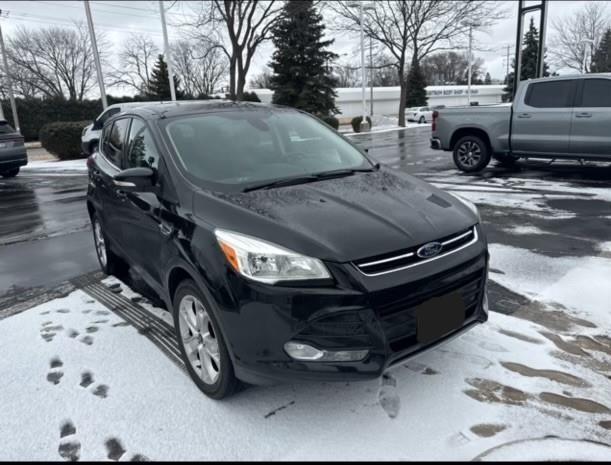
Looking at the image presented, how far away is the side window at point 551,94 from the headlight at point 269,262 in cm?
853

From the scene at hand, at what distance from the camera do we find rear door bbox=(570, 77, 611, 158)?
330 inches

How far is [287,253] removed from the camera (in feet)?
7.78

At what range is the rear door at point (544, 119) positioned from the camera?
8.88 m

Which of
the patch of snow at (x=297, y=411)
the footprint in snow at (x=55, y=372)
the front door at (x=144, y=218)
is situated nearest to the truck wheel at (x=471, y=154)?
the patch of snow at (x=297, y=411)

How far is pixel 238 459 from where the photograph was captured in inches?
91.4

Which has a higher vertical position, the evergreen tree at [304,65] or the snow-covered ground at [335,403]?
the evergreen tree at [304,65]

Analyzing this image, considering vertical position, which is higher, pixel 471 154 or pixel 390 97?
pixel 390 97

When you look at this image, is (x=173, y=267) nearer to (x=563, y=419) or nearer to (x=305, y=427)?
(x=305, y=427)

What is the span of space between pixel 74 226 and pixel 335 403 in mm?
6312

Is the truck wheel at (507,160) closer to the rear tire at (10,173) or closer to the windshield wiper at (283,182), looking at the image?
the windshield wiper at (283,182)

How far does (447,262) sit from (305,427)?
46.1 inches

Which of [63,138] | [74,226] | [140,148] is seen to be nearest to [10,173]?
[63,138]

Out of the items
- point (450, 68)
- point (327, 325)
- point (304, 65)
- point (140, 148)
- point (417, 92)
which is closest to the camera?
point (327, 325)

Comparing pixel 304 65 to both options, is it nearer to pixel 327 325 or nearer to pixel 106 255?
pixel 106 255
